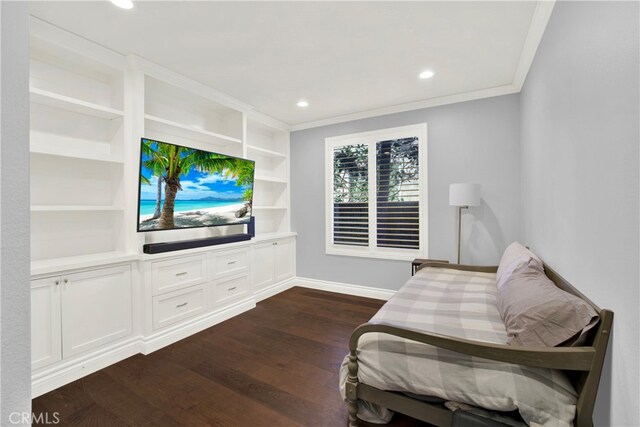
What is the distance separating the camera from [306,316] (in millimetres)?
3455

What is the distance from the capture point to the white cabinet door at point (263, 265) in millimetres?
4004

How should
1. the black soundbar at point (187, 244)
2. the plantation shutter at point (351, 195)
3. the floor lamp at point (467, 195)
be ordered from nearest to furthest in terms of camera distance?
the black soundbar at point (187, 244) → the floor lamp at point (467, 195) → the plantation shutter at point (351, 195)

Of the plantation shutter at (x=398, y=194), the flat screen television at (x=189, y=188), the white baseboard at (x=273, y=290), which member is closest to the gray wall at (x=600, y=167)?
the plantation shutter at (x=398, y=194)

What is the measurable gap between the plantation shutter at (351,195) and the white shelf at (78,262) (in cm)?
276

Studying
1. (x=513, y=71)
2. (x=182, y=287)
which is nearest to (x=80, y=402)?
(x=182, y=287)

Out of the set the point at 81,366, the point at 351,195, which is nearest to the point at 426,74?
the point at 351,195

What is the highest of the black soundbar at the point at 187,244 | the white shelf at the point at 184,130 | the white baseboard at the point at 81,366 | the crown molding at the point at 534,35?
the crown molding at the point at 534,35

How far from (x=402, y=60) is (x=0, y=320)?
3.06 metres

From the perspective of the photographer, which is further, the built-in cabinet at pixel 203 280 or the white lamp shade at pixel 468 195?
the white lamp shade at pixel 468 195

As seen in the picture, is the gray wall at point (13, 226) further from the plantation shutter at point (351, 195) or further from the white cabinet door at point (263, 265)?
the plantation shutter at point (351, 195)

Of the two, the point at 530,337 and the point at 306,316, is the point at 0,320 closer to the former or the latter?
the point at 530,337

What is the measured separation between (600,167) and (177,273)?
330 cm

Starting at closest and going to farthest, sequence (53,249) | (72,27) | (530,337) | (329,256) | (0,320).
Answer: (0,320) → (530,337) → (72,27) → (53,249) → (329,256)

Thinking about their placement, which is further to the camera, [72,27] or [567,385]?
[72,27]
